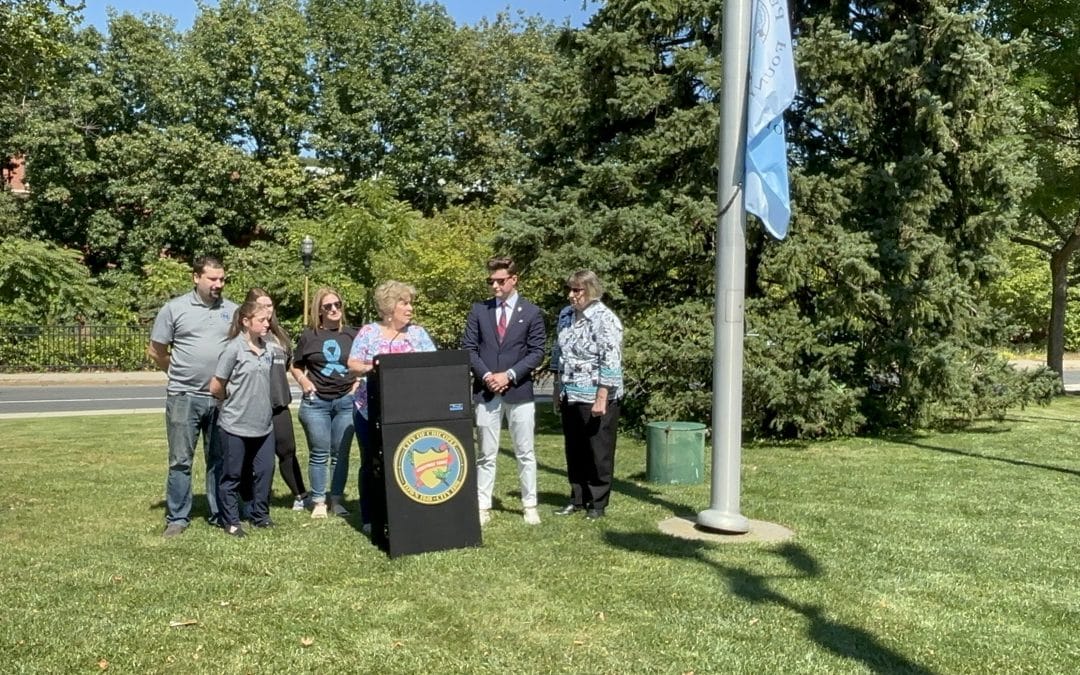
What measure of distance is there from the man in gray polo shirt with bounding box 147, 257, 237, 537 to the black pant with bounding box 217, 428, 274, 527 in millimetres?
245

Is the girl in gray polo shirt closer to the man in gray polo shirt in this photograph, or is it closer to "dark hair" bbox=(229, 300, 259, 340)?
"dark hair" bbox=(229, 300, 259, 340)

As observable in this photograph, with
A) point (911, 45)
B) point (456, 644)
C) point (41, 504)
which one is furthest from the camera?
point (911, 45)

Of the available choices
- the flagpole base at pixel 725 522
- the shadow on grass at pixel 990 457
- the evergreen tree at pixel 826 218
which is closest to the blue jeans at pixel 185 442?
the flagpole base at pixel 725 522

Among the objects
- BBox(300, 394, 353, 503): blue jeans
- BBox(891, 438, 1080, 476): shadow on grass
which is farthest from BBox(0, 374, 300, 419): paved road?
BBox(891, 438, 1080, 476): shadow on grass

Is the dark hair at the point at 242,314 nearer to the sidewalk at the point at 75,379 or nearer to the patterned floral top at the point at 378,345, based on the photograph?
the patterned floral top at the point at 378,345

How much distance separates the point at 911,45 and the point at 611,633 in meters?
10.1

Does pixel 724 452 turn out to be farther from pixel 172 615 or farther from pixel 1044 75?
pixel 1044 75

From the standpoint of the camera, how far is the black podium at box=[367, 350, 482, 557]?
20.6 feet

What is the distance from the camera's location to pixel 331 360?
755 cm

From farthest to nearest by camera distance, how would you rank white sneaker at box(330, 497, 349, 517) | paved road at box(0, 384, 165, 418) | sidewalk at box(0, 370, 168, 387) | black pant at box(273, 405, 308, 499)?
sidewalk at box(0, 370, 168, 387) < paved road at box(0, 384, 165, 418) < black pant at box(273, 405, 308, 499) < white sneaker at box(330, 497, 349, 517)

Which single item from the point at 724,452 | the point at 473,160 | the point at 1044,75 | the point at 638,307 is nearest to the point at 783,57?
the point at 724,452

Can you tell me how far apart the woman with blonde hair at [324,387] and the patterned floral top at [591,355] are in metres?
1.66

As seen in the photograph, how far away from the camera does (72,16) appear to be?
1892cm

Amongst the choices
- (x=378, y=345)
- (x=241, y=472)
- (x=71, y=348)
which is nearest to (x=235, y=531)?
(x=241, y=472)
